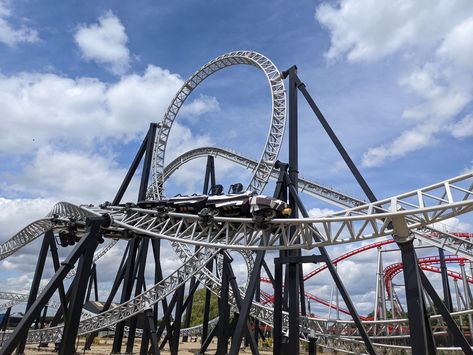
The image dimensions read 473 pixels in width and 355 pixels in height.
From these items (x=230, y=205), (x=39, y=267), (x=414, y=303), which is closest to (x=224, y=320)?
(x=230, y=205)

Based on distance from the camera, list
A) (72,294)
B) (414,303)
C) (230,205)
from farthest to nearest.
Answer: (230,205), (72,294), (414,303)

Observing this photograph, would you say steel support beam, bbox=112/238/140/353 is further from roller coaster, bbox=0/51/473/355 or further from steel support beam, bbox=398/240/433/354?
steel support beam, bbox=398/240/433/354

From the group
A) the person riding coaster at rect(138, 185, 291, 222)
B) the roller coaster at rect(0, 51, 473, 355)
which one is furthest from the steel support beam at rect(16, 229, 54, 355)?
the person riding coaster at rect(138, 185, 291, 222)

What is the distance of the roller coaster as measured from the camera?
9.48 metres

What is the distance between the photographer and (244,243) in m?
11.2

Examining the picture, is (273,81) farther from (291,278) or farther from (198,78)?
(291,278)

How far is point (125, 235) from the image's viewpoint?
14.7m

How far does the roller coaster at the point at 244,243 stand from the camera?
31.1 feet

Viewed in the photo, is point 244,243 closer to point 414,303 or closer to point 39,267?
point 414,303

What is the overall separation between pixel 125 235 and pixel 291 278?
6.23 meters

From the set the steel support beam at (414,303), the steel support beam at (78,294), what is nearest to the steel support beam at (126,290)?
the steel support beam at (78,294)

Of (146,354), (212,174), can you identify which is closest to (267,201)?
(146,354)

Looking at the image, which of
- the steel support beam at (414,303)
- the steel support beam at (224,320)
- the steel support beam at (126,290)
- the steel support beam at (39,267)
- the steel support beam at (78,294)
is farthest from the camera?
the steel support beam at (39,267)

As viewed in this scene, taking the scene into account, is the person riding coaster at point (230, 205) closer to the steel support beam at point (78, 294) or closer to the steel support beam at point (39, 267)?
the steel support beam at point (78, 294)
